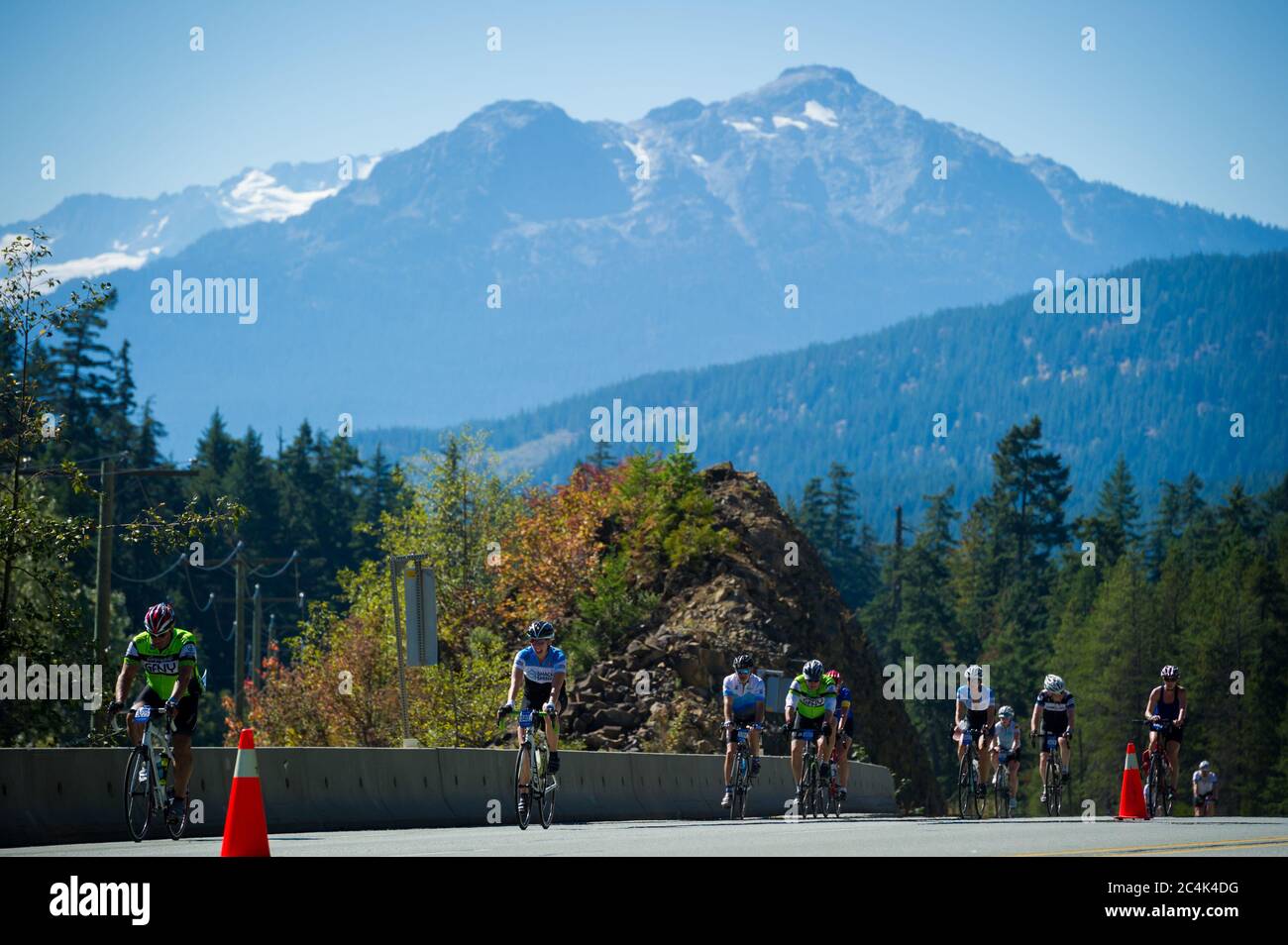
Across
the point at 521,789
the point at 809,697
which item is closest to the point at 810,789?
the point at 809,697

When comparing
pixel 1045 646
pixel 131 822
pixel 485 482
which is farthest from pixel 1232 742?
pixel 131 822

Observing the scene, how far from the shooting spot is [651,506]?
53.2 meters

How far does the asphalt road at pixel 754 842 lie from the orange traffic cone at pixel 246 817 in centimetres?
148

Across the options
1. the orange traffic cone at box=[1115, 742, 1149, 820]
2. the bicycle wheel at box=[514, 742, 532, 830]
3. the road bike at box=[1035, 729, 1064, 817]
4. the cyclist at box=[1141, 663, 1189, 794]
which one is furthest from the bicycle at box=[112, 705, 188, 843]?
the road bike at box=[1035, 729, 1064, 817]

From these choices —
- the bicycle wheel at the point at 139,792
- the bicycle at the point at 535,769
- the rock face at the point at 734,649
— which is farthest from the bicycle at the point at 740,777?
the rock face at the point at 734,649

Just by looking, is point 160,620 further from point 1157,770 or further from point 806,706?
point 1157,770

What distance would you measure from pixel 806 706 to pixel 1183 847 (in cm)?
981

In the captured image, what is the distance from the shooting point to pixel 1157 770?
25188mm

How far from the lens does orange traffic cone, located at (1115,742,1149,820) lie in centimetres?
2339

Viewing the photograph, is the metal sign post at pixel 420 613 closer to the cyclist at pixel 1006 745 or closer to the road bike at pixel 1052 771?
the cyclist at pixel 1006 745

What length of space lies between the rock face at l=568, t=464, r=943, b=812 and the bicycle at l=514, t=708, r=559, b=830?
22.0 metres

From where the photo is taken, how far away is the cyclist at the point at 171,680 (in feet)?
53.2
